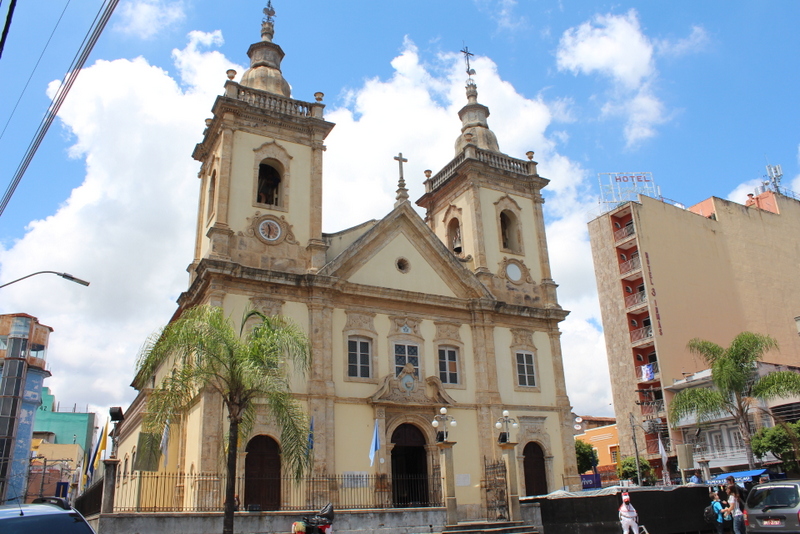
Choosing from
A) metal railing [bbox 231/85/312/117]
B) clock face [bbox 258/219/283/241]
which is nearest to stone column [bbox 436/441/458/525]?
clock face [bbox 258/219/283/241]

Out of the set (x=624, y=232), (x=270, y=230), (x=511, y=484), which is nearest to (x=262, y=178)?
(x=270, y=230)

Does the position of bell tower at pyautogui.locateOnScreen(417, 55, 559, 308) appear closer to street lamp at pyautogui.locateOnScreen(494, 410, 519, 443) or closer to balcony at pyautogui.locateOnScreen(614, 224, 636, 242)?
street lamp at pyautogui.locateOnScreen(494, 410, 519, 443)

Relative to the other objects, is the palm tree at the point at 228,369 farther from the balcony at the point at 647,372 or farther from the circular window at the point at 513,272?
the balcony at the point at 647,372

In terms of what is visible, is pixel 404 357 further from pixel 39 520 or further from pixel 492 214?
pixel 39 520

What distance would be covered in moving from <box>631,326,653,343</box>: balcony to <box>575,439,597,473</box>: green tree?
368 inches

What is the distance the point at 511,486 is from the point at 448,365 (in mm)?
6558

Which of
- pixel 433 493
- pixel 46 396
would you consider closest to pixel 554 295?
pixel 433 493

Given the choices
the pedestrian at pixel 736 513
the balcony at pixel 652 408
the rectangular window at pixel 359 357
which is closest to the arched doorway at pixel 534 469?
the rectangular window at pixel 359 357

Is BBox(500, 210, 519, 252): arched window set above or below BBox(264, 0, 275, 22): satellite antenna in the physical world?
below

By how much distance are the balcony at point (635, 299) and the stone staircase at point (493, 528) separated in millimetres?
24007

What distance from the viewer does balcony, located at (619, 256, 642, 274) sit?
4075 centimetres

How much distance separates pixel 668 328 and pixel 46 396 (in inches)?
2523

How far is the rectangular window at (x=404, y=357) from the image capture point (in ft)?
79.4

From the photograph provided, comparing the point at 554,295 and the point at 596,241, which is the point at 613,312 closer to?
the point at 596,241
